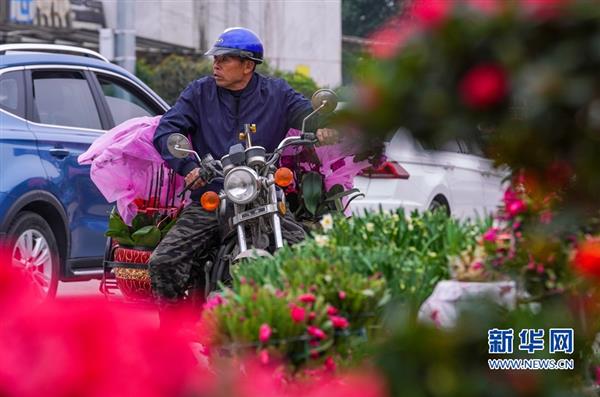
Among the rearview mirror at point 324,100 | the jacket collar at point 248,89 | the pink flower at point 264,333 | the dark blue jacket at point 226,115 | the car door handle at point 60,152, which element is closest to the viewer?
the pink flower at point 264,333

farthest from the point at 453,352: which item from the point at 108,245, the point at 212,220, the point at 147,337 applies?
the point at 108,245

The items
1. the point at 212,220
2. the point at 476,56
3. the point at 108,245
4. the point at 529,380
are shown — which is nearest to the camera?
the point at 476,56

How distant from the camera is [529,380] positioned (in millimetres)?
1811

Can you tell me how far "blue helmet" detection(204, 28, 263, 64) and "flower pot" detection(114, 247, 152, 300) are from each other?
3.74 feet

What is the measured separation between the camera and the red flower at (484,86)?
1650mm

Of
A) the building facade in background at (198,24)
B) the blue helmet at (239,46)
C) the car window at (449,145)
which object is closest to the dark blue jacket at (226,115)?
the blue helmet at (239,46)

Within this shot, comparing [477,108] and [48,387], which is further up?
[477,108]

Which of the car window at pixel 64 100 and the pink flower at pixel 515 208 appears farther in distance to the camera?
the car window at pixel 64 100

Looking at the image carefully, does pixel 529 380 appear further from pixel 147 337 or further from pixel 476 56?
pixel 147 337

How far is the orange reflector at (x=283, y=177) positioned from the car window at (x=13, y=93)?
374cm

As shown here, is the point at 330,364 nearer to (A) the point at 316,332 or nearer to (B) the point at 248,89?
(A) the point at 316,332

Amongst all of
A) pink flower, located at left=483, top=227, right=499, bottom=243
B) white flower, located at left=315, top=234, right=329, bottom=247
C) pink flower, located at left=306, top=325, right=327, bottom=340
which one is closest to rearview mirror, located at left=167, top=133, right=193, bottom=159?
white flower, located at left=315, top=234, right=329, bottom=247

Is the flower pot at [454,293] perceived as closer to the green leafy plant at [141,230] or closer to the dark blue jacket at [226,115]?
the dark blue jacket at [226,115]

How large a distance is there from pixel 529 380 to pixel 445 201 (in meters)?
14.0
